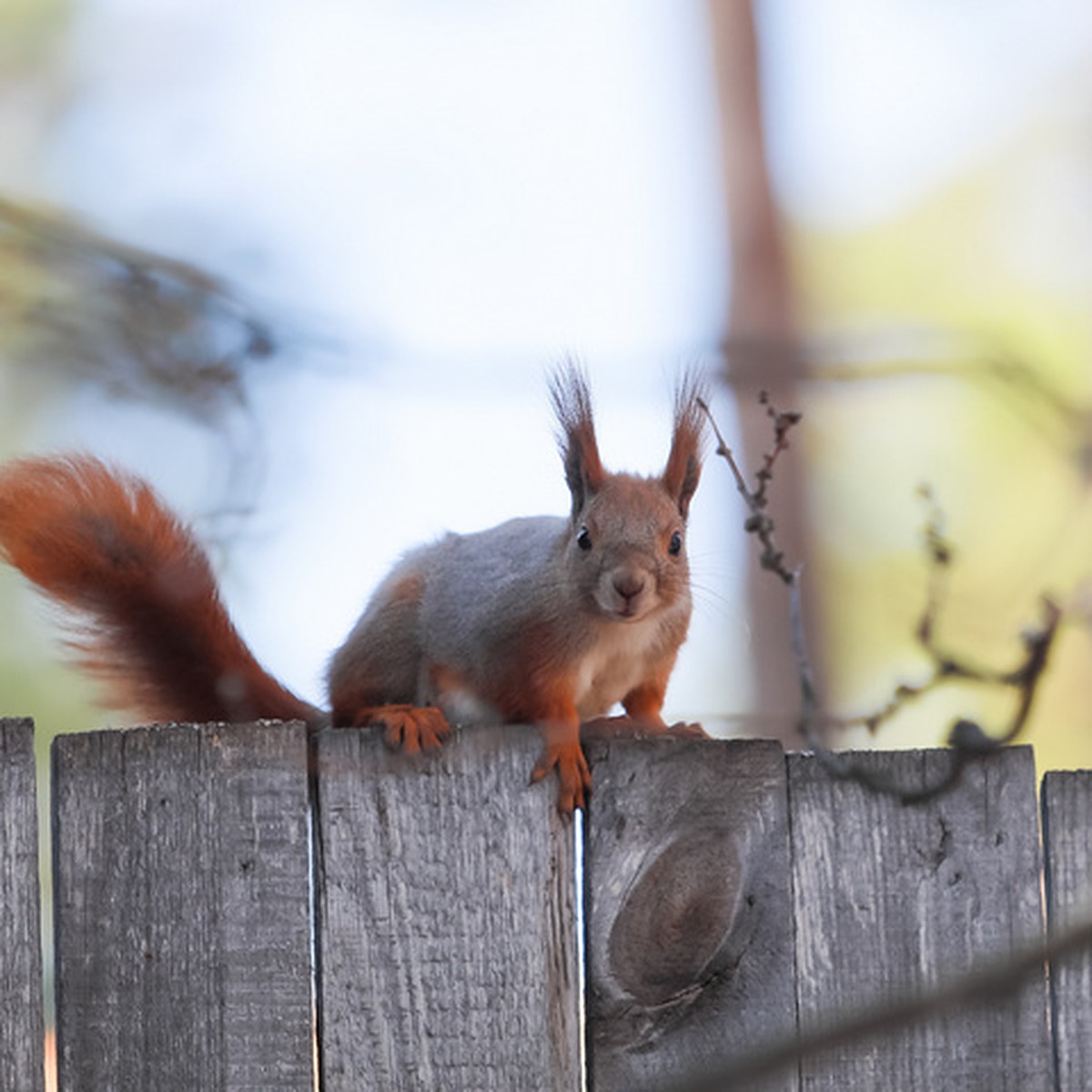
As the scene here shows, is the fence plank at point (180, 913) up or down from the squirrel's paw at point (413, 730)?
down

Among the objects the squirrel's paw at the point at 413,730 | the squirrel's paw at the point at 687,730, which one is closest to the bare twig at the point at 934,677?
the squirrel's paw at the point at 687,730

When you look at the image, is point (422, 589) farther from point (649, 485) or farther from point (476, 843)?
point (476, 843)

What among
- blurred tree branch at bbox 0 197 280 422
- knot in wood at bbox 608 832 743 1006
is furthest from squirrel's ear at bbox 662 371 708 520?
knot in wood at bbox 608 832 743 1006

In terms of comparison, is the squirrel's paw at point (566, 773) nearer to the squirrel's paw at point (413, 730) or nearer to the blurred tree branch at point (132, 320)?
the squirrel's paw at point (413, 730)

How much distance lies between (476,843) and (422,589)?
25.6 inches

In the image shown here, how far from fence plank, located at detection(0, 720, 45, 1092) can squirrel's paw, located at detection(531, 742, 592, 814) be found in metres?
0.34

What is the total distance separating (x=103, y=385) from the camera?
6.46 ft

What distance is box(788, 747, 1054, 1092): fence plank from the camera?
1181 millimetres

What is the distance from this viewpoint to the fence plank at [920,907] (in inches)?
46.5

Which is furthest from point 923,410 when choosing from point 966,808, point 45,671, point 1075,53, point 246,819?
point 246,819

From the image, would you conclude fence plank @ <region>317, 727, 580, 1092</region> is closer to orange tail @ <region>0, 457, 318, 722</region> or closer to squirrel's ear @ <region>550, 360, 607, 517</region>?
orange tail @ <region>0, 457, 318, 722</region>

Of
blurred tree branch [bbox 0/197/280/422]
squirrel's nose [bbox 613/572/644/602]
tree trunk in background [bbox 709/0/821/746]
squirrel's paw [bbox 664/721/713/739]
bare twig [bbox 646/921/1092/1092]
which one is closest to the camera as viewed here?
bare twig [bbox 646/921/1092/1092]

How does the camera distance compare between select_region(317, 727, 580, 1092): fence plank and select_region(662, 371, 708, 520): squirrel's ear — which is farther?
select_region(662, 371, 708, 520): squirrel's ear

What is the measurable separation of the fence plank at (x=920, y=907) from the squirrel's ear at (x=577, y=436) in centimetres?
58
